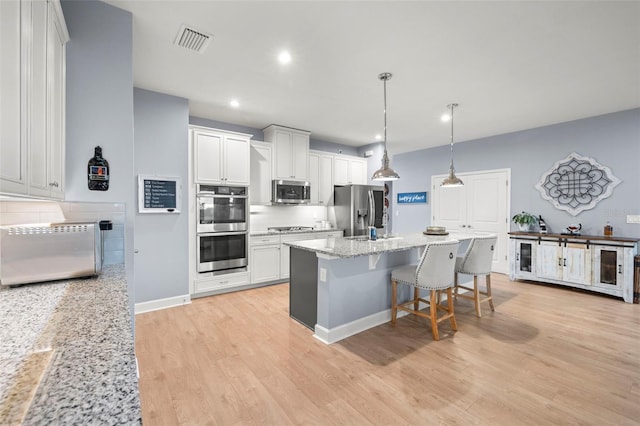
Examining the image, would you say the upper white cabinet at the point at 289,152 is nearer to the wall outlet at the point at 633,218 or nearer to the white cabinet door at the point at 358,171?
the white cabinet door at the point at 358,171

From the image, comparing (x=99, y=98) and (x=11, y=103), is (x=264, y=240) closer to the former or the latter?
(x=99, y=98)

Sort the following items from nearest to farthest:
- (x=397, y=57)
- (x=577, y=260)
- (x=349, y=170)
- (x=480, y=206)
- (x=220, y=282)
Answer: (x=397, y=57)
(x=220, y=282)
(x=577, y=260)
(x=480, y=206)
(x=349, y=170)

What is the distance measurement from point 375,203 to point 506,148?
8.61ft

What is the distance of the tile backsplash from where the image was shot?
1.85 meters

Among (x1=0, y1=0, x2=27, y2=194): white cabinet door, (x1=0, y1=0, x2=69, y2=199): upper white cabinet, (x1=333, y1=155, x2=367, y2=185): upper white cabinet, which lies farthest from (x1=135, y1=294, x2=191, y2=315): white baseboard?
(x1=333, y1=155, x2=367, y2=185): upper white cabinet

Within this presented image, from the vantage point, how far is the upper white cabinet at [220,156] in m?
4.01

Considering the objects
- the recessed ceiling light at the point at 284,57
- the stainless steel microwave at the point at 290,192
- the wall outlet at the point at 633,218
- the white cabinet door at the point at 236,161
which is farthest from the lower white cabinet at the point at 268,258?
the wall outlet at the point at 633,218

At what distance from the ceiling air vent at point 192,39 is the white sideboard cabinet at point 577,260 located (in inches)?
208

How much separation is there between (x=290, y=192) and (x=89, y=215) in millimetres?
3226

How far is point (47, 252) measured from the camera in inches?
61.0

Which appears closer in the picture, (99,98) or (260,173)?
(99,98)

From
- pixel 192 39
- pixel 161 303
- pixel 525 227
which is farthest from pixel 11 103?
pixel 525 227

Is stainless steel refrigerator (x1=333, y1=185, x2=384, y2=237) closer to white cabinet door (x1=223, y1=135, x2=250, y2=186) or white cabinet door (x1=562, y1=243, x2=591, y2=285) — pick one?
white cabinet door (x1=223, y1=135, x2=250, y2=186)

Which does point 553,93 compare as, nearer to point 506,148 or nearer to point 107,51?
point 506,148
